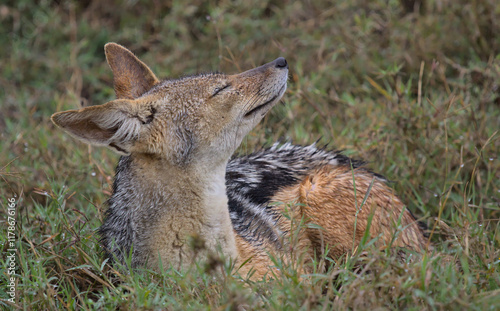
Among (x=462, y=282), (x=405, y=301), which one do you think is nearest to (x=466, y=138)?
(x=462, y=282)

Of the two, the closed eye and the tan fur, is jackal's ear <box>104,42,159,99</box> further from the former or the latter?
the tan fur

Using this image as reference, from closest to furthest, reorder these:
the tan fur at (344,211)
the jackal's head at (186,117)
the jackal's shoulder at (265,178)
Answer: the jackal's head at (186,117), the tan fur at (344,211), the jackal's shoulder at (265,178)

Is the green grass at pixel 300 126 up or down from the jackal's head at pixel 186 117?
down

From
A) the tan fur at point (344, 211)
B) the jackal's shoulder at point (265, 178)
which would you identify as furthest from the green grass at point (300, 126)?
the jackal's shoulder at point (265, 178)

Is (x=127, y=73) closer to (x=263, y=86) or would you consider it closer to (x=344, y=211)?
(x=263, y=86)

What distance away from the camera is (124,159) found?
3744 millimetres

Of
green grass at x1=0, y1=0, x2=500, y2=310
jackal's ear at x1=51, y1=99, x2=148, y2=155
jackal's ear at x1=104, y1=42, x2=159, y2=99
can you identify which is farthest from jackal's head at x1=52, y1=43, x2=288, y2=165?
green grass at x1=0, y1=0, x2=500, y2=310

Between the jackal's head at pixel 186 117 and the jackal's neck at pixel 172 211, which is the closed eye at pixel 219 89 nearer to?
the jackal's head at pixel 186 117

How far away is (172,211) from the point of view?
3537mm

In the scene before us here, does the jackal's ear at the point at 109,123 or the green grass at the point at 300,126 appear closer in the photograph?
the green grass at the point at 300,126

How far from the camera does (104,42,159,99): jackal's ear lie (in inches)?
168

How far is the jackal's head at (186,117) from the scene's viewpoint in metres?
3.40

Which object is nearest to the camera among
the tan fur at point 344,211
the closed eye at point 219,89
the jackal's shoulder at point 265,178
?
the closed eye at point 219,89

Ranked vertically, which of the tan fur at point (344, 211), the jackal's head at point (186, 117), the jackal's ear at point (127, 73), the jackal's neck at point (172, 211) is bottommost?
the tan fur at point (344, 211)
